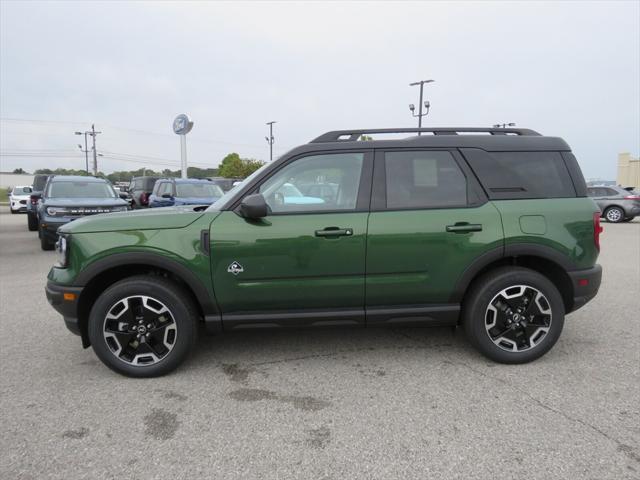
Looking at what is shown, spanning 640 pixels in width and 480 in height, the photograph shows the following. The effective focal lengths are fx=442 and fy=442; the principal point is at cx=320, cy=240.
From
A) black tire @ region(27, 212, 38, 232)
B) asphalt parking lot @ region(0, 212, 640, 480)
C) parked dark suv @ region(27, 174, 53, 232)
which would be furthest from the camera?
black tire @ region(27, 212, 38, 232)

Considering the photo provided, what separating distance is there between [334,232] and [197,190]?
10.4 meters

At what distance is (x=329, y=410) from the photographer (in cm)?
294

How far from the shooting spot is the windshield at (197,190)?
12.7m

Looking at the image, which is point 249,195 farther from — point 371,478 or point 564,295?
point 564,295

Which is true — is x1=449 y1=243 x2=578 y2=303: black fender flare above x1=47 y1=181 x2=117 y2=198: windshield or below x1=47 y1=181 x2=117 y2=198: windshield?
below

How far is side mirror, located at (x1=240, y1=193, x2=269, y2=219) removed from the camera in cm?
326

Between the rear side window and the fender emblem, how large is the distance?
6.69 ft

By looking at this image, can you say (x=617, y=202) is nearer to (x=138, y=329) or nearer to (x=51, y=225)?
(x=51, y=225)

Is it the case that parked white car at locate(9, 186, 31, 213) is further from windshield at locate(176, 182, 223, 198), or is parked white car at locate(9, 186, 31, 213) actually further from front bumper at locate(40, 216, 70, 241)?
front bumper at locate(40, 216, 70, 241)

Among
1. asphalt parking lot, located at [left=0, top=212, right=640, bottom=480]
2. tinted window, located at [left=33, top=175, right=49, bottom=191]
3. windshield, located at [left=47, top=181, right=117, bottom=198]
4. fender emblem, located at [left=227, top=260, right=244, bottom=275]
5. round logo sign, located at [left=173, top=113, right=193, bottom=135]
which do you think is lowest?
asphalt parking lot, located at [left=0, top=212, right=640, bottom=480]

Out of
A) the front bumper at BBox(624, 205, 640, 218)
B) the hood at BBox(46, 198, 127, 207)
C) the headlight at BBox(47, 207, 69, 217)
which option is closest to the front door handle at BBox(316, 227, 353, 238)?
the hood at BBox(46, 198, 127, 207)

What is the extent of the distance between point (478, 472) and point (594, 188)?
20040 millimetres

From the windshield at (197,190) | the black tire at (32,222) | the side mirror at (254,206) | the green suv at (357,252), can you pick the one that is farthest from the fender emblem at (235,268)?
the black tire at (32,222)

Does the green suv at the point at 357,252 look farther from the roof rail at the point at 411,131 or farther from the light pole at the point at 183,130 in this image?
the light pole at the point at 183,130
